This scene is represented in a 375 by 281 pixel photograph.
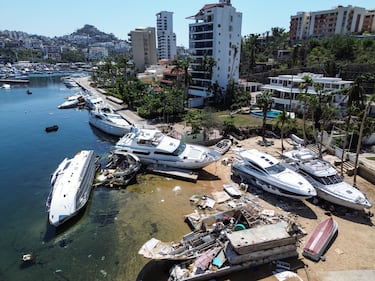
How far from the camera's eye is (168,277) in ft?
46.3

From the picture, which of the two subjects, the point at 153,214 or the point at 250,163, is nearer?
the point at 153,214

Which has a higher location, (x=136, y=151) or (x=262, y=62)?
(x=262, y=62)

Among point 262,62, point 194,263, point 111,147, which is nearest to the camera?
point 194,263

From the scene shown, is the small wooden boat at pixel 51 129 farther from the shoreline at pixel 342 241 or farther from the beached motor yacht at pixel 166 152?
the shoreline at pixel 342 241

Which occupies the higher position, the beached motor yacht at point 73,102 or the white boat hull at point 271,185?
the beached motor yacht at point 73,102

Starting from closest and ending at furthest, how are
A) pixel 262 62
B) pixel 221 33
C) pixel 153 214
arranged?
1. pixel 153 214
2. pixel 221 33
3. pixel 262 62

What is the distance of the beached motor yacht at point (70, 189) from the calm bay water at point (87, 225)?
3.10 ft

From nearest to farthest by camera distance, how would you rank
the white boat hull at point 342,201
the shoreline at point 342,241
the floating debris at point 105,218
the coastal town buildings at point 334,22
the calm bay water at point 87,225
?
the shoreline at point 342,241, the calm bay water at point 87,225, the white boat hull at point 342,201, the floating debris at point 105,218, the coastal town buildings at point 334,22

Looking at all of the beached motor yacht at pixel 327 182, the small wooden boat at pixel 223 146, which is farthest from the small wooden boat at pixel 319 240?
the small wooden boat at pixel 223 146

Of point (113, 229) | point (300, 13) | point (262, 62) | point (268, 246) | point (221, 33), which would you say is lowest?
point (113, 229)

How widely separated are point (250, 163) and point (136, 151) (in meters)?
12.9

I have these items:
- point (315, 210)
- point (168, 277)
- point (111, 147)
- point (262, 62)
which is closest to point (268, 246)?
point (168, 277)

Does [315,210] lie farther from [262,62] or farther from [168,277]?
[262,62]

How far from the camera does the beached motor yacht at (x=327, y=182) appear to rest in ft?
60.5
